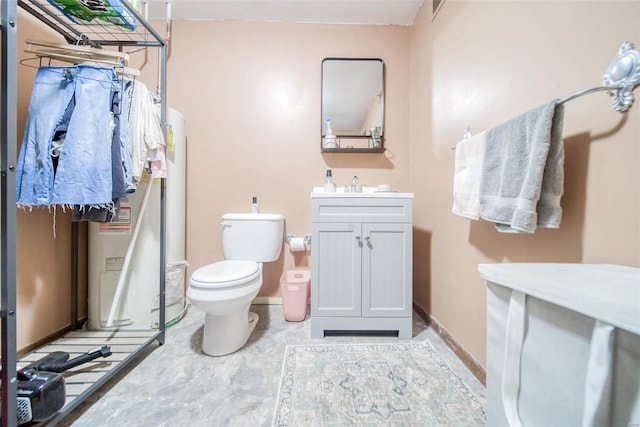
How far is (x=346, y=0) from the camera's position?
5.15 ft

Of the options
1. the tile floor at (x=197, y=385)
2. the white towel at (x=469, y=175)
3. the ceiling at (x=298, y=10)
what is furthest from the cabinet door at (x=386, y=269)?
the ceiling at (x=298, y=10)

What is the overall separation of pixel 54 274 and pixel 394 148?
92.3 inches

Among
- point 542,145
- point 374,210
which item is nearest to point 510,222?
point 542,145

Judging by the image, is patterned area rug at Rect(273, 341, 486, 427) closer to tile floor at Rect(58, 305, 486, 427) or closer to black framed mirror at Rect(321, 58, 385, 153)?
tile floor at Rect(58, 305, 486, 427)

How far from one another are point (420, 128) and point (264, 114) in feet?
3.93

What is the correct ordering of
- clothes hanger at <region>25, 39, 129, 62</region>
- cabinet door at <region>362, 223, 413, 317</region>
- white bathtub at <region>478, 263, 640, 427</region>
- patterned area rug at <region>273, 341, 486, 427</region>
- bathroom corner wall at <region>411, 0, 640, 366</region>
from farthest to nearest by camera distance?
cabinet door at <region>362, 223, 413, 317</region>, clothes hanger at <region>25, 39, 129, 62</region>, patterned area rug at <region>273, 341, 486, 427</region>, bathroom corner wall at <region>411, 0, 640, 366</region>, white bathtub at <region>478, 263, 640, 427</region>

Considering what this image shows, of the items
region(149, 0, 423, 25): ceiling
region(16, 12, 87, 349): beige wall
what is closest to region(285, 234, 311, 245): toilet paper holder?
region(16, 12, 87, 349): beige wall

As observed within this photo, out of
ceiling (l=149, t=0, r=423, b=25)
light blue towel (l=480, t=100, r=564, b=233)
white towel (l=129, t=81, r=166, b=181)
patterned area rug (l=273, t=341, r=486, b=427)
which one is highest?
ceiling (l=149, t=0, r=423, b=25)

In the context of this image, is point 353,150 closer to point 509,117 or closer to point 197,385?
point 509,117

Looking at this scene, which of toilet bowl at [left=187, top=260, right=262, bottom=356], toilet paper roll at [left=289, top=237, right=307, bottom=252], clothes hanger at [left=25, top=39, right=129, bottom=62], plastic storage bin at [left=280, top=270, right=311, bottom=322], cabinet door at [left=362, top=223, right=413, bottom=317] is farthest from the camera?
toilet paper roll at [left=289, top=237, right=307, bottom=252]

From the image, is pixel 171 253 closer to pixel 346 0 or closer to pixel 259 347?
pixel 259 347

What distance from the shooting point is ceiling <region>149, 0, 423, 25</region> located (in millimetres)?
1591

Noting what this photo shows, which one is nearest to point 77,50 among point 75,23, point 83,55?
point 83,55

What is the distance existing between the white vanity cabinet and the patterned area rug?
163 mm
